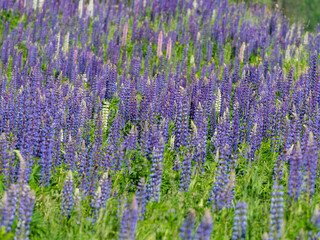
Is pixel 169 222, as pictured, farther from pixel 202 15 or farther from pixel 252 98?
pixel 202 15

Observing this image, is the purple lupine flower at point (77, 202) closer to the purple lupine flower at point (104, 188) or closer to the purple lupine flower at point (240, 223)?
the purple lupine flower at point (104, 188)

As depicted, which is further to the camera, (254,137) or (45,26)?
(45,26)

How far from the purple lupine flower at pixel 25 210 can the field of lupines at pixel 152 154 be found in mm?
12

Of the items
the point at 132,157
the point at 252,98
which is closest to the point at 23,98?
the point at 132,157

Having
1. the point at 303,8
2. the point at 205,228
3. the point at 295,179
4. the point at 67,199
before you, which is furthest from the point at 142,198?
the point at 303,8

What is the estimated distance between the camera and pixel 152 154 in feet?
17.5

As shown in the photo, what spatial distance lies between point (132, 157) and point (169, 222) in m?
1.68

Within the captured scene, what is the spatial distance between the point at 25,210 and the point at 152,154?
1785mm

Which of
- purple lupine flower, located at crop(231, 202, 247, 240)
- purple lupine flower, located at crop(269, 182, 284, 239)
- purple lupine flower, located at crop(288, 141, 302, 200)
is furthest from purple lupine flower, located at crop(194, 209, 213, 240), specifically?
purple lupine flower, located at crop(288, 141, 302, 200)

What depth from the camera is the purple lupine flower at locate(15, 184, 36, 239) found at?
3.90m

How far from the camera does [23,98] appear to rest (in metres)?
6.80

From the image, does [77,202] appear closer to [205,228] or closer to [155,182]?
[155,182]

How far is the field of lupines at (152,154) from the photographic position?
14.2 feet

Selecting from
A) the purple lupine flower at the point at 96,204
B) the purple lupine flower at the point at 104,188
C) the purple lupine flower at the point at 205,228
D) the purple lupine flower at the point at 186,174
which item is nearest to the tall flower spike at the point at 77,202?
the purple lupine flower at the point at 96,204
